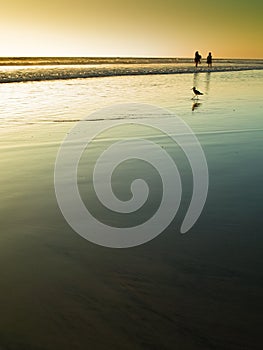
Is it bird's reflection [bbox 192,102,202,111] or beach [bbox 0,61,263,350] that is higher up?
bird's reflection [bbox 192,102,202,111]

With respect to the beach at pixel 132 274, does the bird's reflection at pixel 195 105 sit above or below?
above

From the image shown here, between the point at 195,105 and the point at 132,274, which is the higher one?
the point at 195,105

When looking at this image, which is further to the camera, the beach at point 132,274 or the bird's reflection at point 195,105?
the bird's reflection at point 195,105

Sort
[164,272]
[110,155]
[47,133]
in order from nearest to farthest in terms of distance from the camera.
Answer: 1. [164,272]
2. [110,155]
3. [47,133]

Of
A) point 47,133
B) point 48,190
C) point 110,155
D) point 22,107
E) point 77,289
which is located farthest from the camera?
point 22,107

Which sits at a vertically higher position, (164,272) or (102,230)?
(102,230)

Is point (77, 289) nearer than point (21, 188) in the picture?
Yes

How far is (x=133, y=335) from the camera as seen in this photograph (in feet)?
9.36

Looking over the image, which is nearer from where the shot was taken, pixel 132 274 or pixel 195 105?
pixel 132 274

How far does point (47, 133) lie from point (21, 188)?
4.51m

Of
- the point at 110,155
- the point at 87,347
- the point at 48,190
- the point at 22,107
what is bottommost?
the point at 87,347

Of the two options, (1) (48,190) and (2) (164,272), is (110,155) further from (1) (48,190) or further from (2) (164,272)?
(2) (164,272)

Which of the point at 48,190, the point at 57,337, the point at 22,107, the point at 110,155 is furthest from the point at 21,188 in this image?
the point at 22,107

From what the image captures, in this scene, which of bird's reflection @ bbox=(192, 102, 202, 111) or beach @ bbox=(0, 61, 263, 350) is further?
bird's reflection @ bbox=(192, 102, 202, 111)
